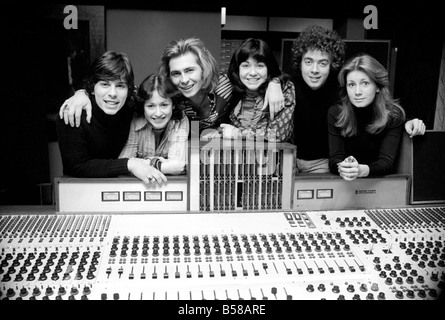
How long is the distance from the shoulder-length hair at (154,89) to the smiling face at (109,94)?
10cm

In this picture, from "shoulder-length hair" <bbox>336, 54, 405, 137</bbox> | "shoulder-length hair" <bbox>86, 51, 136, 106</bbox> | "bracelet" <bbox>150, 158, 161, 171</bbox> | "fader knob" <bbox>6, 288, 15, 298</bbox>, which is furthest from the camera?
"shoulder-length hair" <bbox>336, 54, 405, 137</bbox>

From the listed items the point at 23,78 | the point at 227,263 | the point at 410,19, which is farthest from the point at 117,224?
the point at 410,19

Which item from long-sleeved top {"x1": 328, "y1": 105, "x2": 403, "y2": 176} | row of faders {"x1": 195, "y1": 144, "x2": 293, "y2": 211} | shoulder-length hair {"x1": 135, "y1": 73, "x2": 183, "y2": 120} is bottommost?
row of faders {"x1": 195, "y1": 144, "x2": 293, "y2": 211}

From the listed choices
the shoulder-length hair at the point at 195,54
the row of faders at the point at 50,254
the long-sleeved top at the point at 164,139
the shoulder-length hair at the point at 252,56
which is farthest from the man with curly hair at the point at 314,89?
the row of faders at the point at 50,254

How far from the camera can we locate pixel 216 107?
2.93m

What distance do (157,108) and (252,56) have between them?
2.18 ft

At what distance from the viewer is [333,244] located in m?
2.51

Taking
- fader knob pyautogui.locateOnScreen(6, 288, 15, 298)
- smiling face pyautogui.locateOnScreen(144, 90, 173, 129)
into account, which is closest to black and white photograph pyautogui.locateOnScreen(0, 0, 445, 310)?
smiling face pyautogui.locateOnScreen(144, 90, 173, 129)

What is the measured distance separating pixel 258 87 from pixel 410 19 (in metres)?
1.06

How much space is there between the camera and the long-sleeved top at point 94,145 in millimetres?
2783

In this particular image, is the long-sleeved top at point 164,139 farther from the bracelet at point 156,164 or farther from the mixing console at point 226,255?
the mixing console at point 226,255

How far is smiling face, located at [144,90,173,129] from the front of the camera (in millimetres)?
2867

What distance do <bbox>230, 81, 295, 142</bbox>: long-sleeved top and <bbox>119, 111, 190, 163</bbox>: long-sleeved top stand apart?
327 mm

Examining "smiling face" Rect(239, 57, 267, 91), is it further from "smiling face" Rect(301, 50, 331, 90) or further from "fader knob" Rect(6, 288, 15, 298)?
"fader knob" Rect(6, 288, 15, 298)
